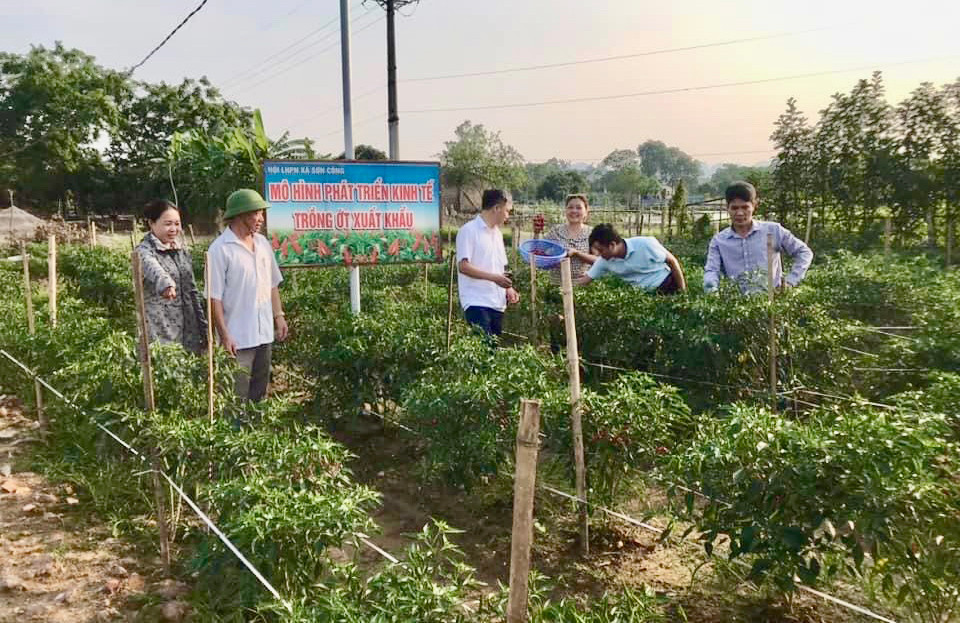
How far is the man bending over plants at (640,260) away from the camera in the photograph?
5.37 m

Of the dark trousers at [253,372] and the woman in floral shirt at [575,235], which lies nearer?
the dark trousers at [253,372]

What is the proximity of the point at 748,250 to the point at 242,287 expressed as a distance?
3260 mm

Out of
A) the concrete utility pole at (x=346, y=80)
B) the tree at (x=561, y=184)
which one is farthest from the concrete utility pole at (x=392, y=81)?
the tree at (x=561, y=184)

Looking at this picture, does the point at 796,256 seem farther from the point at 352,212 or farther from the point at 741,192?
the point at 352,212

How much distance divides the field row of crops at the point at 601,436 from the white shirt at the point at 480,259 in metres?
0.29

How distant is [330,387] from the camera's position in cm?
495

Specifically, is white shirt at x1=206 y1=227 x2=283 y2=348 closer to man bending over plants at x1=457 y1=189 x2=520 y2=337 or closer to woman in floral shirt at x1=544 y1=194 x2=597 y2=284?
man bending over plants at x1=457 y1=189 x2=520 y2=337

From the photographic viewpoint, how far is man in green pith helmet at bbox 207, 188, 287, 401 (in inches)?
164

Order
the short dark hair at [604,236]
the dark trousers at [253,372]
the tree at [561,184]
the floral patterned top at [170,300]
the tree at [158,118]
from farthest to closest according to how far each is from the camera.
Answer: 1. the tree at [561,184]
2. the tree at [158,118]
3. the short dark hair at [604,236]
4. the dark trousers at [253,372]
5. the floral patterned top at [170,300]

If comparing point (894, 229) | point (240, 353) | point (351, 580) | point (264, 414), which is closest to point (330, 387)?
point (240, 353)

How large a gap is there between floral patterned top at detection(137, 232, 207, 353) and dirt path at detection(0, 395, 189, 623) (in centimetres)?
108

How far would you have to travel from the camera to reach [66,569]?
334 centimetres

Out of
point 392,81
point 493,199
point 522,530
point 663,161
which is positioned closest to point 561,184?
point 392,81

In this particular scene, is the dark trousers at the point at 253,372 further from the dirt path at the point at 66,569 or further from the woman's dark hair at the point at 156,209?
the dirt path at the point at 66,569
